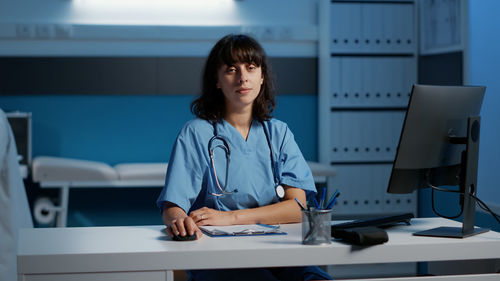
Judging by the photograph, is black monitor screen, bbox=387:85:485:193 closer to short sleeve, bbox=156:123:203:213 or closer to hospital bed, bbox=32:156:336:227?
short sleeve, bbox=156:123:203:213

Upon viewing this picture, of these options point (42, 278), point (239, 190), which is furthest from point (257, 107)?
point (42, 278)

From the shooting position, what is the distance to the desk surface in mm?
1319

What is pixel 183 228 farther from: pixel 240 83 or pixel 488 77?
pixel 488 77

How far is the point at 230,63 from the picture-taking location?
1.94 m

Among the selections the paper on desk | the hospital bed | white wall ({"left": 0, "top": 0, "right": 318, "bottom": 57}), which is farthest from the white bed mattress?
the paper on desk

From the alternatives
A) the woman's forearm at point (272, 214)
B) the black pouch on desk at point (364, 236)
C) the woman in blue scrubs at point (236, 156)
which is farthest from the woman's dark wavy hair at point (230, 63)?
the black pouch on desk at point (364, 236)

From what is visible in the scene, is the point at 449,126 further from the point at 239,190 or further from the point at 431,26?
the point at 431,26

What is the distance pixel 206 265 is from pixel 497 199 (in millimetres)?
2034

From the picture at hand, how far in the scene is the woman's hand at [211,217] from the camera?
1.69 meters

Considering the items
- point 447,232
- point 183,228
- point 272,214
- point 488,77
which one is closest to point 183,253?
point 183,228

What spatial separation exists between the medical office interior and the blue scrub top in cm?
159

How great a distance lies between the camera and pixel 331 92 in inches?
146

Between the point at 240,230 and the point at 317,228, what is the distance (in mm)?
227

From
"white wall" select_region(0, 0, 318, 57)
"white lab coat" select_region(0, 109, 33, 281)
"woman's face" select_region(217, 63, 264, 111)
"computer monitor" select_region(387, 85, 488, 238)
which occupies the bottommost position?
"white lab coat" select_region(0, 109, 33, 281)
